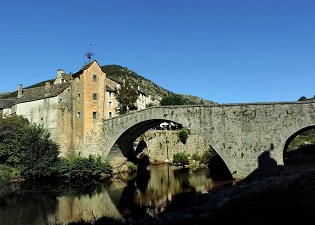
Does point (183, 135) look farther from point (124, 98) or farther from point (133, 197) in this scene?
point (133, 197)

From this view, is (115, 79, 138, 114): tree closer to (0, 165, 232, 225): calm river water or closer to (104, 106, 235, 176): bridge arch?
(104, 106, 235, 176): bridge arch

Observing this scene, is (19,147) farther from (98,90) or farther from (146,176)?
(146,176)

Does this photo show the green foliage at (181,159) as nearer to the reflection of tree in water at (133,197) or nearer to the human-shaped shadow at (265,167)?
the reflection of tree in water at (133,197)

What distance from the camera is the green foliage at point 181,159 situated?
46.7 m

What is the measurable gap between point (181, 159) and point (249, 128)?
23330 millimetres

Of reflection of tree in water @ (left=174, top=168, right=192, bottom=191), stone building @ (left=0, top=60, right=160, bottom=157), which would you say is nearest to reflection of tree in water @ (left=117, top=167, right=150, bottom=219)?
reflection of tree in water @ (left=174, top=168, right=192, bottom=191)

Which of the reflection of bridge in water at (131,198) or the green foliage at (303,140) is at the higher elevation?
the green foliage at (303,140)

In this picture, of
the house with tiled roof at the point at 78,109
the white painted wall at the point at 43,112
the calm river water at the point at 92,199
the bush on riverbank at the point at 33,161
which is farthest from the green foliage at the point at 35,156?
the white painted wall at the point at 43,112

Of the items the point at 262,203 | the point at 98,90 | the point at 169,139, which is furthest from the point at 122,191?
the point at 169,139

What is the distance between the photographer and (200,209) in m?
15.6

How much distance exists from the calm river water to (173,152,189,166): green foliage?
10835mm

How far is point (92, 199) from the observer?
25219mm

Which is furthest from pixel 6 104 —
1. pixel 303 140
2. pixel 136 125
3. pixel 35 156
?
pixel 303 140

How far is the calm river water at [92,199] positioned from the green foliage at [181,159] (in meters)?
10.8
